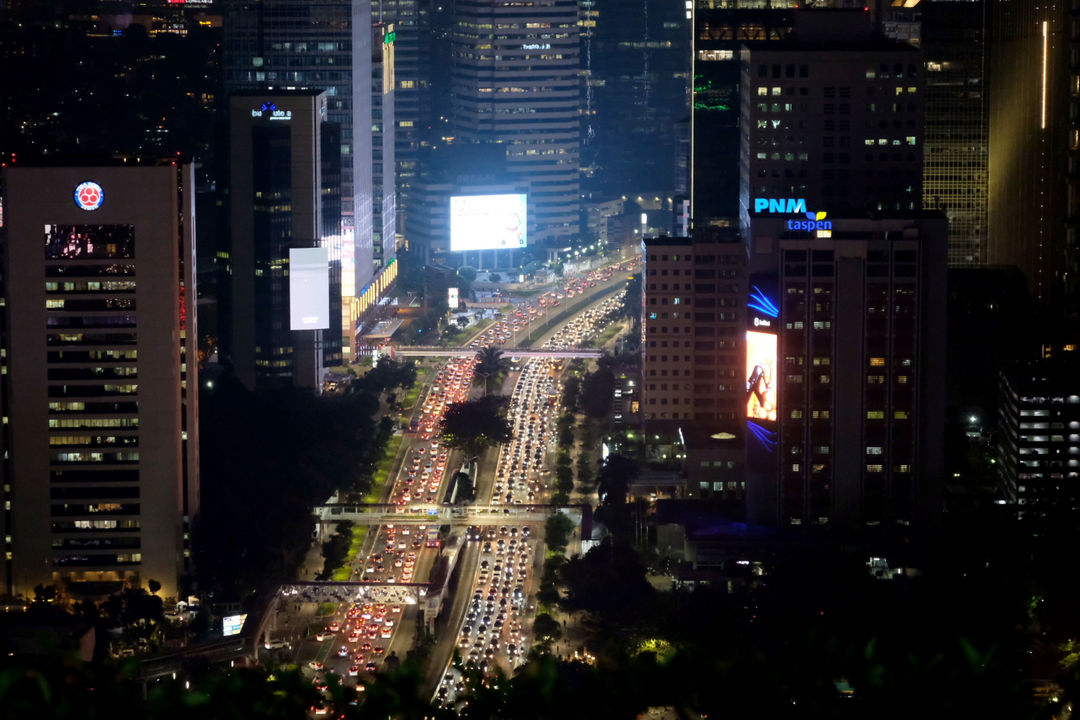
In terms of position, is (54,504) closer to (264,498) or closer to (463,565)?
(264,498)

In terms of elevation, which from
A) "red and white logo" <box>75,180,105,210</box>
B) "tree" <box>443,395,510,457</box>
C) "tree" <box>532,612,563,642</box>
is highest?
"red and white logo" <box>75,180,105,210</box>

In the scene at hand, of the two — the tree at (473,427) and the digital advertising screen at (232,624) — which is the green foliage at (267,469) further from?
the tree at (473,427)

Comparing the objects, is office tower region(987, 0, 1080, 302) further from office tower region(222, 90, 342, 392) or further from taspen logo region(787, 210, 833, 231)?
office tower region(222, 90, 342, 392)

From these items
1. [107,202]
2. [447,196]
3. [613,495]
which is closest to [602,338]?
[447,196]

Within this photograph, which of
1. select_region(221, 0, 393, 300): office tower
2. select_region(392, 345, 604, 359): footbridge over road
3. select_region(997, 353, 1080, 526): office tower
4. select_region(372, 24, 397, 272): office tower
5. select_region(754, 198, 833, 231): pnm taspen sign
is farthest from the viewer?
select_region(372, 24, 397, 272): office tower

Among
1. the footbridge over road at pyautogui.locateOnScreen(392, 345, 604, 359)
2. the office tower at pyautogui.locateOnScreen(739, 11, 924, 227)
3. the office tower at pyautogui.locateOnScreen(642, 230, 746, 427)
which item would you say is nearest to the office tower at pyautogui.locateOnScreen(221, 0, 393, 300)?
the footbridge over road at pyautogui.locateOnScreen(392, 345, 604, 359)

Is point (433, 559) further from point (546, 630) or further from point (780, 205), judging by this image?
point (780, 205)
